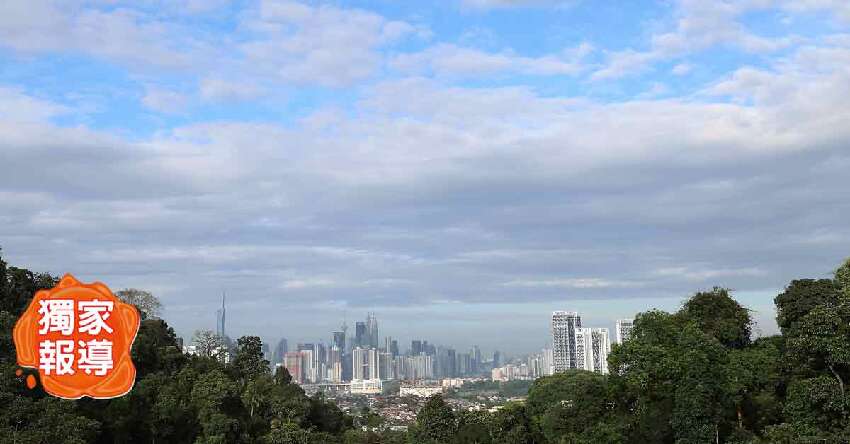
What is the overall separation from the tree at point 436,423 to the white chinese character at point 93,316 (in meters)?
15.9

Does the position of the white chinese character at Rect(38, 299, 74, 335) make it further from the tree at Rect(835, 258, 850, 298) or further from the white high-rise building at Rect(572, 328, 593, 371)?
the white high-rise building at Rect(572, 328, 593, 371)

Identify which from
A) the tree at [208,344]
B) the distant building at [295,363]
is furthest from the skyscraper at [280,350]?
the tree at [208,344]

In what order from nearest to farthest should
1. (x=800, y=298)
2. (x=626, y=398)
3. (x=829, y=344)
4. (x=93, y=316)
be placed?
(x=93, y=316), (x=829, y=344), (x=800, y=298), (x=626, y=398)

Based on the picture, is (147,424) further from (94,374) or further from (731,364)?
(731,364)

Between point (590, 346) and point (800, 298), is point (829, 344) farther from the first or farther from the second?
point (590, 346)

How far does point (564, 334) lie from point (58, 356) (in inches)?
3857

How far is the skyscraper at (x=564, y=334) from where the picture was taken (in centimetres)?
10531

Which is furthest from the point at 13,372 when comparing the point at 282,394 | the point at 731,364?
the point at 731,364

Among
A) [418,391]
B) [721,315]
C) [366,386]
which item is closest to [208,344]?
[721,315]

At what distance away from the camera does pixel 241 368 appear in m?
38.2

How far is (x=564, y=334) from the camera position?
106 metres

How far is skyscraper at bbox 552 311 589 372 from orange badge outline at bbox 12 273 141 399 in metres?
96.3

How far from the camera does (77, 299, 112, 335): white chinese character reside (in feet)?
41.8

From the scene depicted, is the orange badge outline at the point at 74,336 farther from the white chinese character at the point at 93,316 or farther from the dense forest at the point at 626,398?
the dense forest at the point at 626,398
